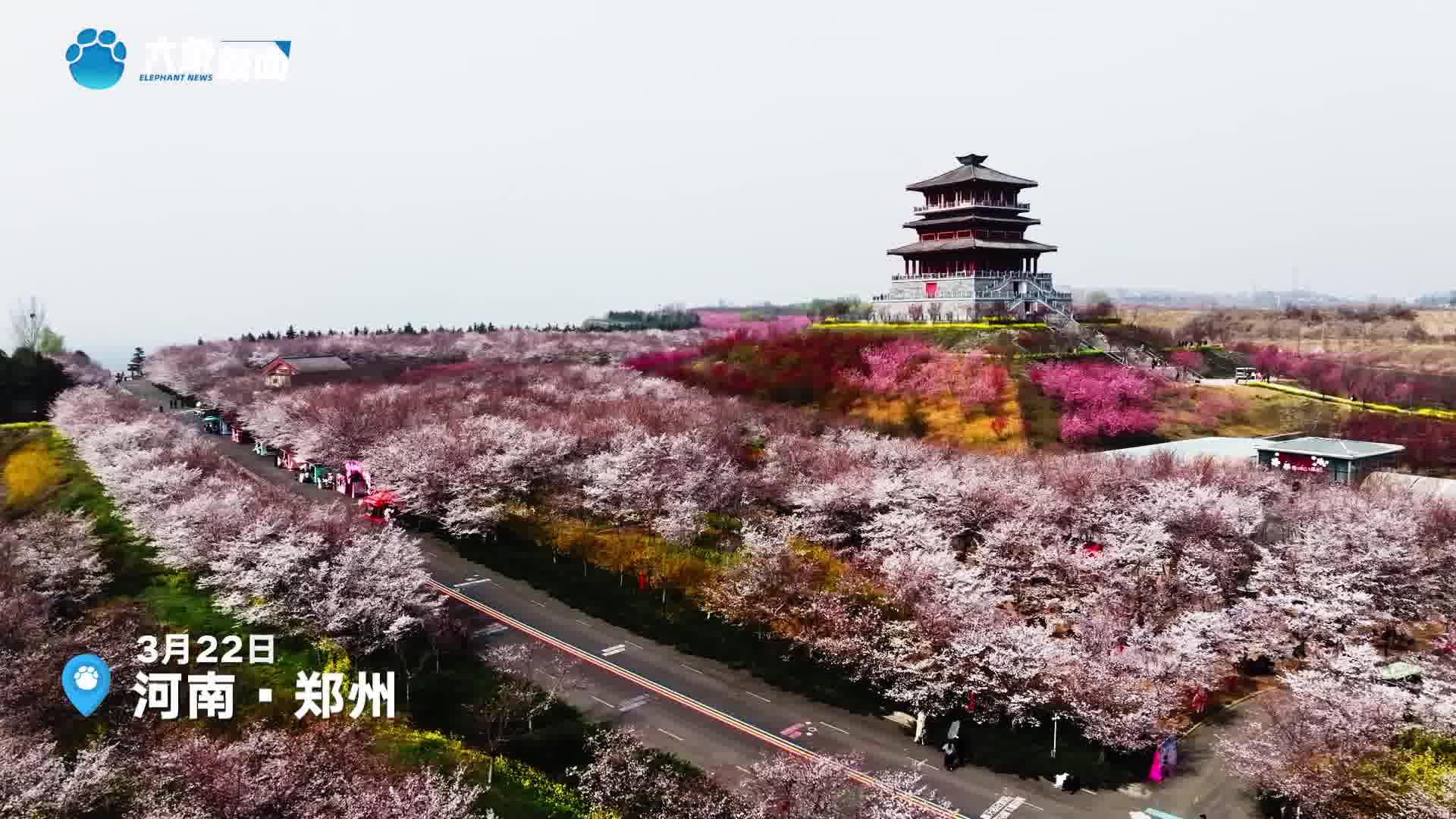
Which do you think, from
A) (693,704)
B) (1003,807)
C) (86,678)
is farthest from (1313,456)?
(86,678)

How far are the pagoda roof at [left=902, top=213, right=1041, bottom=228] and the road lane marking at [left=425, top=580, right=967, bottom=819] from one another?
A: 60073 millimetres

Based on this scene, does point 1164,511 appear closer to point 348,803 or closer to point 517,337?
point 348,803

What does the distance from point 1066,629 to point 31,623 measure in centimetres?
4351

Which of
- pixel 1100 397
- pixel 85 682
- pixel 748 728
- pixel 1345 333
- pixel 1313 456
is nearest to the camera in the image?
pixel 85 682

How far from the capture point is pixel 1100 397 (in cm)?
6366

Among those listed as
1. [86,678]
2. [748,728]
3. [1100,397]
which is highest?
[1100,397]

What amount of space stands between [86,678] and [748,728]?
2392 centimetres

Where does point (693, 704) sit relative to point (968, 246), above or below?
below

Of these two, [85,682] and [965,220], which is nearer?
[85,682]

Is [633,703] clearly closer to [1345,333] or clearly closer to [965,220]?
[965,220]

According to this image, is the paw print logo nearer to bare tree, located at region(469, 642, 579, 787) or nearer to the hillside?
bare tree, located at region(469, 642, 579, 787)

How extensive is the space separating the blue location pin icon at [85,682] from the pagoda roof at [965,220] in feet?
244

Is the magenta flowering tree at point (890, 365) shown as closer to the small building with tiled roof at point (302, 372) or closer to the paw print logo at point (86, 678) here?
the paw print logo at point (86, 678)

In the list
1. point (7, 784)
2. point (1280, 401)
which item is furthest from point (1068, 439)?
point (7, 784)
